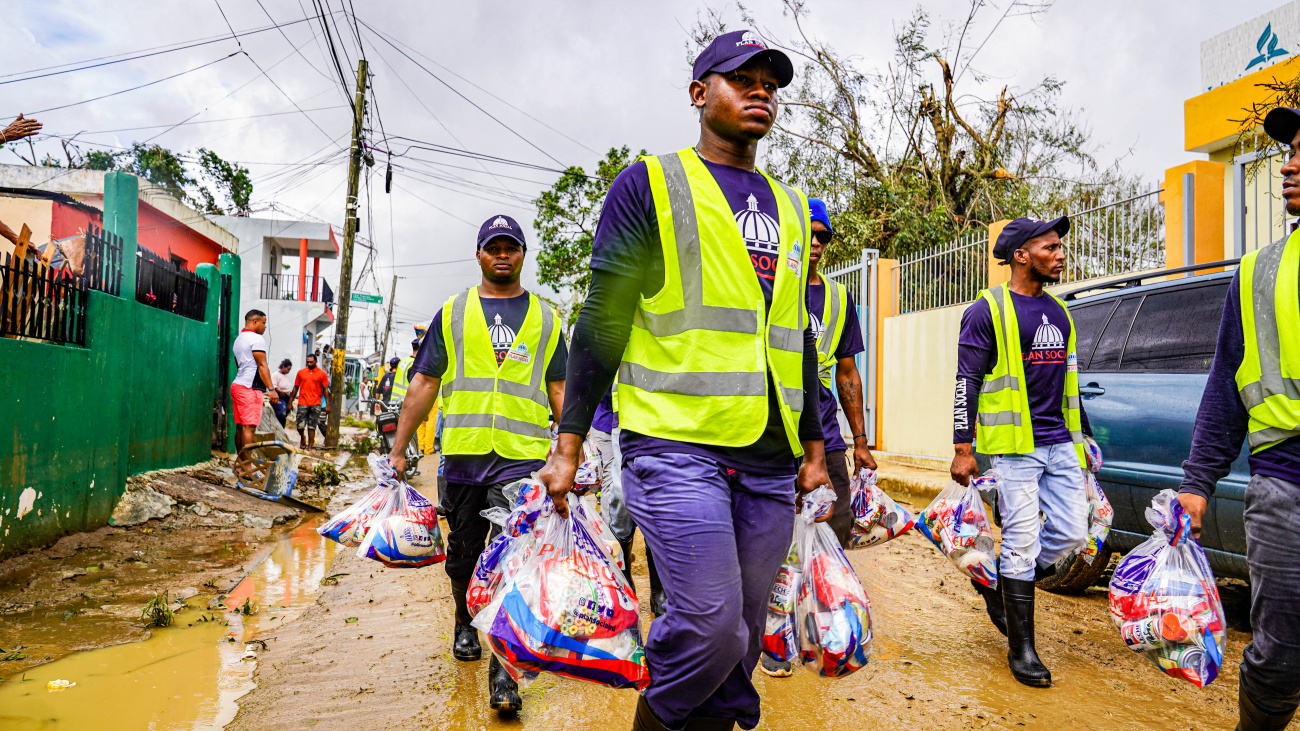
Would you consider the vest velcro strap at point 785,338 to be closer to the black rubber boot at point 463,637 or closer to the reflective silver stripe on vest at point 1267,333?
the reflective silver stripe on vest at point 1267,333

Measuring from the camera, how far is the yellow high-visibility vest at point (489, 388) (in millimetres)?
3848

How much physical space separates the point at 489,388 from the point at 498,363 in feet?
0.38

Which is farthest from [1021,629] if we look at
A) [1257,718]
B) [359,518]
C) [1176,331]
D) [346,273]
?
[346,273]

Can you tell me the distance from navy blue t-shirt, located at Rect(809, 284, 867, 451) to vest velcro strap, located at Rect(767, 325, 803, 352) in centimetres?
173

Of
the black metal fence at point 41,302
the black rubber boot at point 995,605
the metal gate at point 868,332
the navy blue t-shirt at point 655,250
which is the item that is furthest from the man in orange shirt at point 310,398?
the navy blue t-shirt at point 655,250

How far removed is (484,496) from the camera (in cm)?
392

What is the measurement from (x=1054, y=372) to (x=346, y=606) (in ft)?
13.1

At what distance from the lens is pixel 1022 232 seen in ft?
13.6

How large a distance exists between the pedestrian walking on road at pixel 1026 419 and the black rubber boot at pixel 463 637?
2.27m

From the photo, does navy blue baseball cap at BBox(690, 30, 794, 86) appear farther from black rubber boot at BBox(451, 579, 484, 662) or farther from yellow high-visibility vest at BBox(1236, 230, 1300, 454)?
black rubber boot at BBox(451, 579, 484, 662)

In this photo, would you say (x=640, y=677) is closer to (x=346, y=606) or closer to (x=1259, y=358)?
(x=1259, y=358)

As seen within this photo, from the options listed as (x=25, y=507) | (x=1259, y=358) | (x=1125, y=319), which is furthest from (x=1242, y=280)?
(x=25, y=507)

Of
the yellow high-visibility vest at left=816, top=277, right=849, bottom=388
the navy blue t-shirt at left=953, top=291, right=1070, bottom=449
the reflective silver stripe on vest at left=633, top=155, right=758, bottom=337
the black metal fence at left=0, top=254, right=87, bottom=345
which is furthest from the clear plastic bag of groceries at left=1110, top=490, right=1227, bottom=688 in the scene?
the black metal fence at left=0, top=254, right=87, bottom=345

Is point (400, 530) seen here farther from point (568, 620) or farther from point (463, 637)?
point (568, 620)
